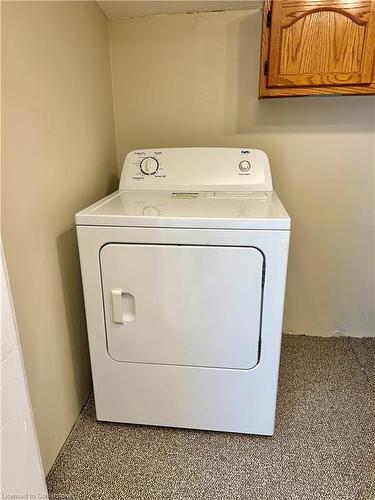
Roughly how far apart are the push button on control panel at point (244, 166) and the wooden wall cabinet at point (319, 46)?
0.34m

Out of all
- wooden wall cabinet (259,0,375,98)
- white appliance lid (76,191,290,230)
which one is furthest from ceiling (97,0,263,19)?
white appliance lid (76,191,290,230)

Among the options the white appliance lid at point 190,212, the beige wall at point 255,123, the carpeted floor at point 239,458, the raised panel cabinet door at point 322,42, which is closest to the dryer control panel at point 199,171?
the white appliance lid at point 190,212

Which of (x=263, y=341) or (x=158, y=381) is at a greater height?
(x=263, y=341)

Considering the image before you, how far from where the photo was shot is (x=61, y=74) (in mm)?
1300

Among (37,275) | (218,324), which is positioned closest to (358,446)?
(218,324)

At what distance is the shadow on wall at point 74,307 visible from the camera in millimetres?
1365

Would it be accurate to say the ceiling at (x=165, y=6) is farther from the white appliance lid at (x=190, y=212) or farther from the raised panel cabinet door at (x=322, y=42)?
the white appliance lid at (x=190, y=212)

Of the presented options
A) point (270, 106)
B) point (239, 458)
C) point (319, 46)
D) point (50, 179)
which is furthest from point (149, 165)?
point (239, 458)

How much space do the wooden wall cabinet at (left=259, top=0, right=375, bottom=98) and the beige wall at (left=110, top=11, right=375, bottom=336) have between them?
0.26 metres

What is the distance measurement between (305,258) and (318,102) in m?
0.82

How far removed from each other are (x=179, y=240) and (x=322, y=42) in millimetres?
1036

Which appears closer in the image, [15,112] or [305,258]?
[15,112]

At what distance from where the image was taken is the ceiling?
1.64 meters

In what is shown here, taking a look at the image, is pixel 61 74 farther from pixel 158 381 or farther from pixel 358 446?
pixel 358 446
